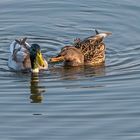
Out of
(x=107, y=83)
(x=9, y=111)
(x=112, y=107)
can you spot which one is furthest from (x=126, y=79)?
(x=9, y=111)

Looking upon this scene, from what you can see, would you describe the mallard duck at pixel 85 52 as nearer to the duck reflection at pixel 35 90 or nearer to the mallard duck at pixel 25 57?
the mallard duck at pixel 25 57

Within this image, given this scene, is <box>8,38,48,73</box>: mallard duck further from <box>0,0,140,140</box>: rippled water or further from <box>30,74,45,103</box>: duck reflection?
<box>30,74,45,103</box>: duck reflection

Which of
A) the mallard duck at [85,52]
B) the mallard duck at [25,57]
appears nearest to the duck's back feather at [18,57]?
the mallard duck at [25,57]

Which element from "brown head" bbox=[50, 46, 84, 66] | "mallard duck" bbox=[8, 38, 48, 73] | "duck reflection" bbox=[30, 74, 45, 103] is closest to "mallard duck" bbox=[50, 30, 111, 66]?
"brown head" bbox=[50, 46, 84, 66]

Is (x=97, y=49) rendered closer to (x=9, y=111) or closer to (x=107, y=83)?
(x=107, y=83)

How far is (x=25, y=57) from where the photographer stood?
16.5 meters

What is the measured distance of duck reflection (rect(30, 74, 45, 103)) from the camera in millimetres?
13573

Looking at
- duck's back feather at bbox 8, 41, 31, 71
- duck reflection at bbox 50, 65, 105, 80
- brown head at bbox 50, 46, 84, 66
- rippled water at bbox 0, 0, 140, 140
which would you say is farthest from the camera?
brown head at bbox 50, 46, 84, 66

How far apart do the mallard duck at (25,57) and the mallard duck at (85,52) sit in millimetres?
389

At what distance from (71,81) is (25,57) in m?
2.09

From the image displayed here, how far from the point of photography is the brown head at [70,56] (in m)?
16.3

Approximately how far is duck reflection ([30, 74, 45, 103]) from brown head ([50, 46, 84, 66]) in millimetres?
997

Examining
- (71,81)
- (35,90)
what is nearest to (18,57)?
(71,81)

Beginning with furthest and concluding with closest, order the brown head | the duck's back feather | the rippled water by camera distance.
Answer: the brown head < the duck's back feather < the rippled water
